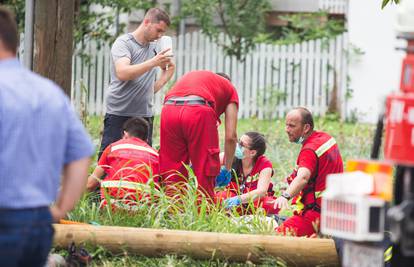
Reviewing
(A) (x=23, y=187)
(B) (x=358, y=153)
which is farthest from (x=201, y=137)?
(B) (x=358, y=153)

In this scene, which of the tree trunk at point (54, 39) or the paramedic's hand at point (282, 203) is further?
the tree trunk at point (54, 39)

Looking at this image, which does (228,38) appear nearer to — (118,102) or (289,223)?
(118,102)

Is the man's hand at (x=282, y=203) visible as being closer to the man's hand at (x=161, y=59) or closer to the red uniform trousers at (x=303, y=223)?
the red uniform trousers at (x=303, y=223)

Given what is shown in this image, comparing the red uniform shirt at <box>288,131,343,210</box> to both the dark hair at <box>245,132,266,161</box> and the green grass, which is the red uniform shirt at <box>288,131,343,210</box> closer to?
the green grass

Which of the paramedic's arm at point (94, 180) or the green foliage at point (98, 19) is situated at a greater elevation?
the green foliage at point (98, 19)

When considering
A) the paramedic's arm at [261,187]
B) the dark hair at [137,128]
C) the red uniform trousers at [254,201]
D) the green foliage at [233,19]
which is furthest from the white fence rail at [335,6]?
the dark hair at [137,128]

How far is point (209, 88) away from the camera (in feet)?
28.2

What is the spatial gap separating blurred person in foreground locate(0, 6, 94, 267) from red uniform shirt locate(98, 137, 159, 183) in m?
3.45

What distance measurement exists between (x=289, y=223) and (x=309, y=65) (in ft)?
43.9

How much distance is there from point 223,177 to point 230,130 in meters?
0.66

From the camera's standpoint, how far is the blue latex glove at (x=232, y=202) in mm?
8280

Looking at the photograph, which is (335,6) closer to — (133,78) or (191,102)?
(133,78)

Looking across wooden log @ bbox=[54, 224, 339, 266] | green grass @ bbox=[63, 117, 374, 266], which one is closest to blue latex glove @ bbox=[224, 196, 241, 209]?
green grass @ bbox=[63, 117, 374, 266]

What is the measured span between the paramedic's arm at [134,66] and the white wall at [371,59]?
41.0 feet
